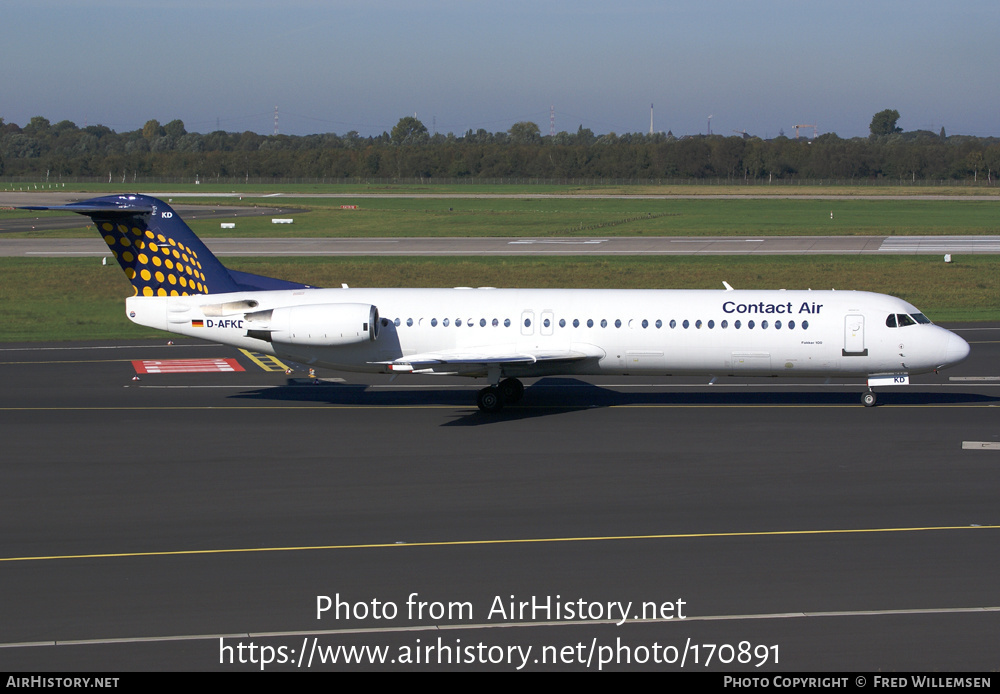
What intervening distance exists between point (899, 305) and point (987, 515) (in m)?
10.4

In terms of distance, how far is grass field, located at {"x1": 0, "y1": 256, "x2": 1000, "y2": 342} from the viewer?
49338 mm

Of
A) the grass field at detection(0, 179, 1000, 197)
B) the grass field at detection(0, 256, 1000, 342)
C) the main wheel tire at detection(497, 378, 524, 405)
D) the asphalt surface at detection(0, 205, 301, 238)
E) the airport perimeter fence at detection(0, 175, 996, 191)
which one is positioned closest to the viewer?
the main wheel tire at detection(497, 378, 524, 405)

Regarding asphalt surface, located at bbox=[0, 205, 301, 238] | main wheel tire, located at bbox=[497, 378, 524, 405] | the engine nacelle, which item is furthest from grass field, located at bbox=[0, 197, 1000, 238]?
the engine nacelle

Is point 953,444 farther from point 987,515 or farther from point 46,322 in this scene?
point 46,322

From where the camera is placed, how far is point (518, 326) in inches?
1095

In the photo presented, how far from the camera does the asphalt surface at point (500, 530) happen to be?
13227mm

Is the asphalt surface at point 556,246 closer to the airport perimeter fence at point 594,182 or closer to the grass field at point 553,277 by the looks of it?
the grass field at point 553,277

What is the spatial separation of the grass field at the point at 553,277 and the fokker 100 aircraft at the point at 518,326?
1755 centimetres

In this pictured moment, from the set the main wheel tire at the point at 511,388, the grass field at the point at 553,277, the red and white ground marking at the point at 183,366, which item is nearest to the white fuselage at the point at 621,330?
the main wheel tire at the point at 511,388

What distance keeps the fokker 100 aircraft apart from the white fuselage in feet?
0.10

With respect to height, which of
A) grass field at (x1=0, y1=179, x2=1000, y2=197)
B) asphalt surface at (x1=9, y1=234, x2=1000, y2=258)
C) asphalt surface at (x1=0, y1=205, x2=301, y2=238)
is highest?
grass field at (x1=0, y1=179, x2=1000, y2=197)

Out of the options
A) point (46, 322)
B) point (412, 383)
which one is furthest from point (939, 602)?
point (46, 322)

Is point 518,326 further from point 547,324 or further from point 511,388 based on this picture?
point 511,388

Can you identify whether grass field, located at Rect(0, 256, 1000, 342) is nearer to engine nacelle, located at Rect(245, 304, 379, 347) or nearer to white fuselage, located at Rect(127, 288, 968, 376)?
white fuselage, located at Rect(127, 288, 968, 376)
